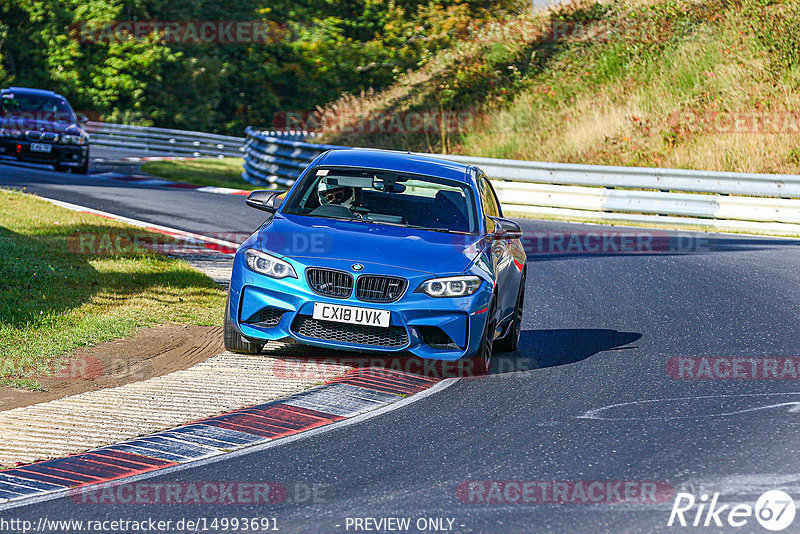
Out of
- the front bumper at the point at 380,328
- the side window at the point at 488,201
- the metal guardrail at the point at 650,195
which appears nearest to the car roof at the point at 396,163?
the side window at the point at 488,201

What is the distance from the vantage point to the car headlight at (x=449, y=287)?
8039mm

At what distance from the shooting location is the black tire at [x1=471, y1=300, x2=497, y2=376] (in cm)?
827

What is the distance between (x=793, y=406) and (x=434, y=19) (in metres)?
45.8

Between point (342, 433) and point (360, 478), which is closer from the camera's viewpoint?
point (360, 478)

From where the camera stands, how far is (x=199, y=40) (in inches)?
1975

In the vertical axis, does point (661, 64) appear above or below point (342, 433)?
above

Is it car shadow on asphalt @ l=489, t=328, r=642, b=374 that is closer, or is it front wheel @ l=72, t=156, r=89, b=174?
car shadow on asphalt @ l=489, t=328, r=642, b=374

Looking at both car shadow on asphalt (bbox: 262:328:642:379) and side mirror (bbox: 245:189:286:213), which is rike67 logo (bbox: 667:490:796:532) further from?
side mirror (bbox: 245:189:286:213)

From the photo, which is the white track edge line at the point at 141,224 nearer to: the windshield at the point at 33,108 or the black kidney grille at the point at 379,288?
the windshield at the point at 33,108

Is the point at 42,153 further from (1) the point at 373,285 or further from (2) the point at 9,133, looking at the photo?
(1) the point at 373,285

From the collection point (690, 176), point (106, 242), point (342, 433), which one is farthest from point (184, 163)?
point (342, 433)

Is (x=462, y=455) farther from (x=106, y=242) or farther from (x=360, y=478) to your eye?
(x=106, y=242)

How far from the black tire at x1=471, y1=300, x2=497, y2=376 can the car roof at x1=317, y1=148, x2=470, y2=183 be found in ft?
5.34

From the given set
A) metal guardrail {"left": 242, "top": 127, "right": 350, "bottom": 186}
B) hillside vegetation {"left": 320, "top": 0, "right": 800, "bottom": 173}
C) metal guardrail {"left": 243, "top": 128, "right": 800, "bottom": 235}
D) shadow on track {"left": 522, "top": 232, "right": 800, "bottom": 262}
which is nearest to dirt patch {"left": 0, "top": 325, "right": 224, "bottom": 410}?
shadow on track {"left": 522, "top": 232, "right": 800, "bottom": 262}
